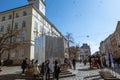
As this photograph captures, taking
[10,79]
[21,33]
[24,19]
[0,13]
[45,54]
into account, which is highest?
[0,13]

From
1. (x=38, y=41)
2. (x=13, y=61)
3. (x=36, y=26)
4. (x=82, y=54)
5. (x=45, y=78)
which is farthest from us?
(x=82, y=54)

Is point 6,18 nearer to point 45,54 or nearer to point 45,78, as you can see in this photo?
point 45,54

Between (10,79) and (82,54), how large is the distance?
107 metres

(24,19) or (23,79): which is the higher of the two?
(24,19)

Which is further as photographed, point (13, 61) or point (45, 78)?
point (13, 61)

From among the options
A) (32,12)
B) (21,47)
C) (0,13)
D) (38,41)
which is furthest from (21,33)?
(38,41)

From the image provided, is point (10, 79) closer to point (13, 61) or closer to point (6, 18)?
point (13, 61)

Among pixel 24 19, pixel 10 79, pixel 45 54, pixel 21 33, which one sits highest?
pixel 24 19

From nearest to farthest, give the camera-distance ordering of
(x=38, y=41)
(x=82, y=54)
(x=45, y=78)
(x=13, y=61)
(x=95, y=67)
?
(x=45, y=78) → (x=38, y=41) → (x=95, y=67) → (x=13, y=61) → (x=82, y=54)

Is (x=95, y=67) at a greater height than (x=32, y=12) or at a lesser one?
lesser

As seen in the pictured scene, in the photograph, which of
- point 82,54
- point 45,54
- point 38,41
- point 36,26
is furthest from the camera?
point 82,54

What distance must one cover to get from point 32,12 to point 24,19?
2.67m

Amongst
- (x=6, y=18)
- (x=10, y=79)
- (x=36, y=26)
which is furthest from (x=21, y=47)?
(x=10, y=79)

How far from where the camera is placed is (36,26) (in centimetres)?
3984
